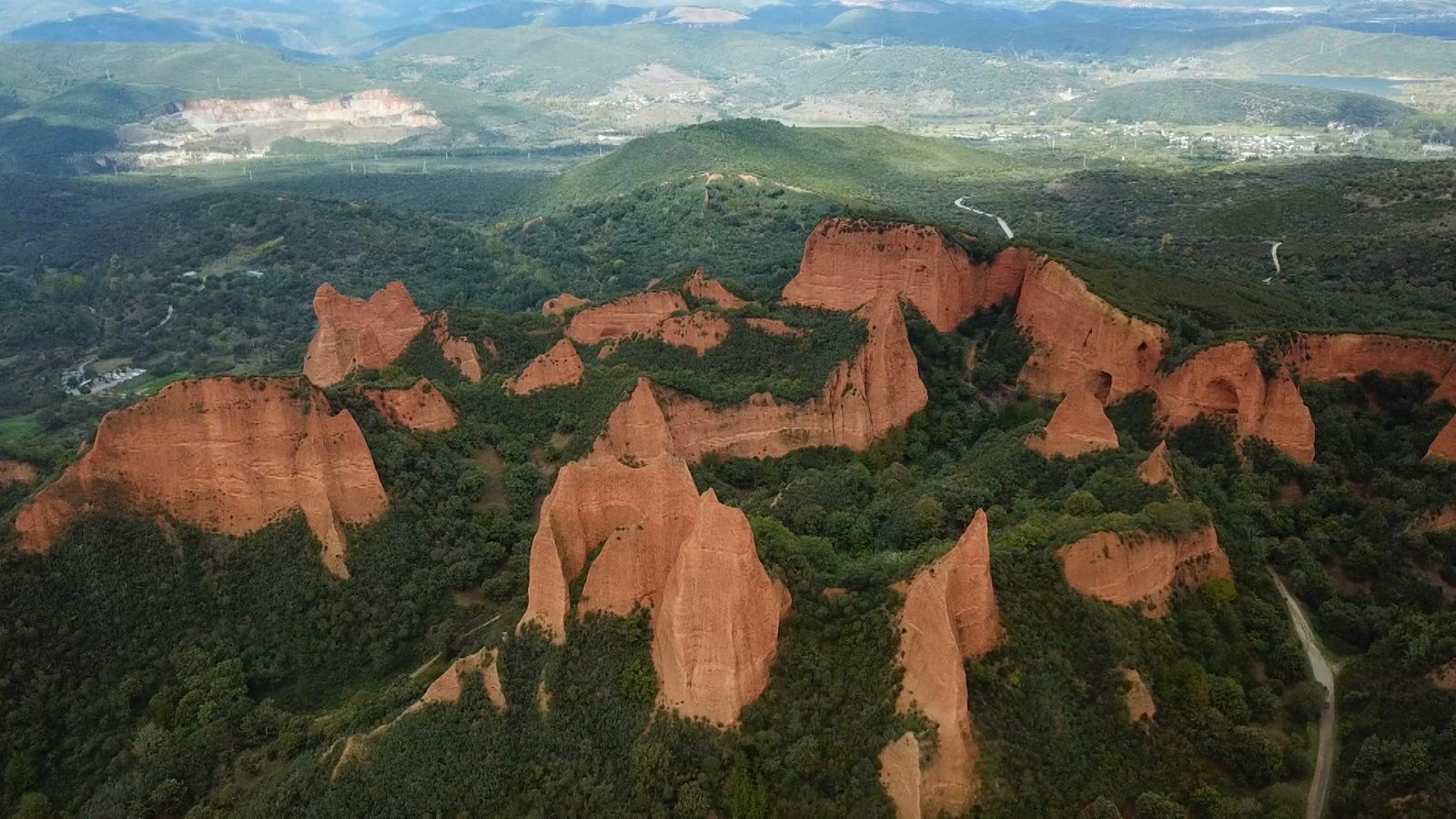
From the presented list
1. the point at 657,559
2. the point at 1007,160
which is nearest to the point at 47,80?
the point at 1007,160

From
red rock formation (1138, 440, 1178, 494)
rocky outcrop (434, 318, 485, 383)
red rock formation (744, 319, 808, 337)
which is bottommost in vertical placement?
rocky outcrop (434, 318, 485, 383)

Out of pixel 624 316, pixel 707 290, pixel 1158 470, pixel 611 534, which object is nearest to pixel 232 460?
pixel 611 534

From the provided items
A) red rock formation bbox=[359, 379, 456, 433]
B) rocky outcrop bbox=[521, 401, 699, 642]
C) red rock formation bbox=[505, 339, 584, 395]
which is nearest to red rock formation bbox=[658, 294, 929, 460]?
red rock formation bbox=[505, 339, 584, 395]

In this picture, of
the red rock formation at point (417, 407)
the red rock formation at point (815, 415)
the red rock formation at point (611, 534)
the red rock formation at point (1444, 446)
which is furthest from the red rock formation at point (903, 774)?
the red rock formation at point (1444, 446)

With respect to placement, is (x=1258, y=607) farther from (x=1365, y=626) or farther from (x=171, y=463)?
(x=171, y=463)

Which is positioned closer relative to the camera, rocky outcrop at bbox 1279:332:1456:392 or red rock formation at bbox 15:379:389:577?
red rock formation at bbox 15:379:389:577

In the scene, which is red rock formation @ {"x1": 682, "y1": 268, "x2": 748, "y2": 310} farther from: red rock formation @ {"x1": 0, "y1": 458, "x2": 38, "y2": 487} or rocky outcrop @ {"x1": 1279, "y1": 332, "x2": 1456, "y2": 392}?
red rock formation @ {"x1": 0, "y1": 458, "x2": 38, "y2": 487}

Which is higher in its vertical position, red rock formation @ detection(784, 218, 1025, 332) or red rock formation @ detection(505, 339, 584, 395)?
red rock formation @ detection(784, 218, 1025, 332)
